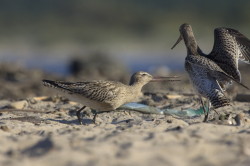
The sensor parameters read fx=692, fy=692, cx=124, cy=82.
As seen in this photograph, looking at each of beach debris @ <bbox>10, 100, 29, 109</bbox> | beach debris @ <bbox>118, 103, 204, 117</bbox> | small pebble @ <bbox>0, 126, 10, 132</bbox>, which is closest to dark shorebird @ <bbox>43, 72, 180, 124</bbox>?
beach debris @ <bbox>118, 103, 204, 117</bbox>

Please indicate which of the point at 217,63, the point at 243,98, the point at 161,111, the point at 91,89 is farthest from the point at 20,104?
the point at 243,98

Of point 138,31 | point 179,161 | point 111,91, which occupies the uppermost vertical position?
point 138,31

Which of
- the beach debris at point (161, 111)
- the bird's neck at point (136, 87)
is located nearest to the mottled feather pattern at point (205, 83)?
the beach debris at point (161, 111)

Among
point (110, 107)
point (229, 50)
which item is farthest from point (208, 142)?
point (229, 50)

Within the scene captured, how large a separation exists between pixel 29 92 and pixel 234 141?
8746mm

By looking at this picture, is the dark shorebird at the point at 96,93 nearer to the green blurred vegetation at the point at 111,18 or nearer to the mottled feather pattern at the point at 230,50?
the mottled feather pattern at the point at 230,50

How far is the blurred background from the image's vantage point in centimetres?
3928

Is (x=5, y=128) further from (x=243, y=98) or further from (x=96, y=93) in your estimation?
(x=243, y=98)

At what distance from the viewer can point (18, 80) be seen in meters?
18.9

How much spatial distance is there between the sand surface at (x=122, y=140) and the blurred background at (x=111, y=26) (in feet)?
75.9

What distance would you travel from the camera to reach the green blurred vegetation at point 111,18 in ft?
146

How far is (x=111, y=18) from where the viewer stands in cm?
4841

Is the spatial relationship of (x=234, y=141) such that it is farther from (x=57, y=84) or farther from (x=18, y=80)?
(x=18, y=80)

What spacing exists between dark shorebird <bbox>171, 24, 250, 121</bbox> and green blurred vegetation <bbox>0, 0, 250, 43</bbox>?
30306 mm
